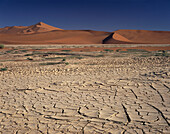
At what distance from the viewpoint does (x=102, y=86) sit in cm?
532

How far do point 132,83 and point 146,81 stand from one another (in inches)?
18.1

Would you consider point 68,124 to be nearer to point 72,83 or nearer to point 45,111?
point 45,111

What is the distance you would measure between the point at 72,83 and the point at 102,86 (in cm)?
96

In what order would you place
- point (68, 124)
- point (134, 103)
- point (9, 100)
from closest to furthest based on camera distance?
1. point (68, 124)
2. point (134, 103)
3. point (9, 100)

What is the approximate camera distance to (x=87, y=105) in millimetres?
4086

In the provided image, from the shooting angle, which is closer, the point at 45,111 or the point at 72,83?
the point at 45,111

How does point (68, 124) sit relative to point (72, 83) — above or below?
below

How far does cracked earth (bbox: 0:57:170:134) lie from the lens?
3.17 metres

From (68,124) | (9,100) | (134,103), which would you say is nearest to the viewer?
(68,124)

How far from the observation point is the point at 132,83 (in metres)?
5.46

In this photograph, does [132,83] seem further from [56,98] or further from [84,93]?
[56,98]

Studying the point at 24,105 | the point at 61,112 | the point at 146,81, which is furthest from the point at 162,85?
the point at 24,105

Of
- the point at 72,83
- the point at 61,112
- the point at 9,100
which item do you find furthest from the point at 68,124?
the point at 72,83

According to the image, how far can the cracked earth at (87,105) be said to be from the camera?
317 centimetres
